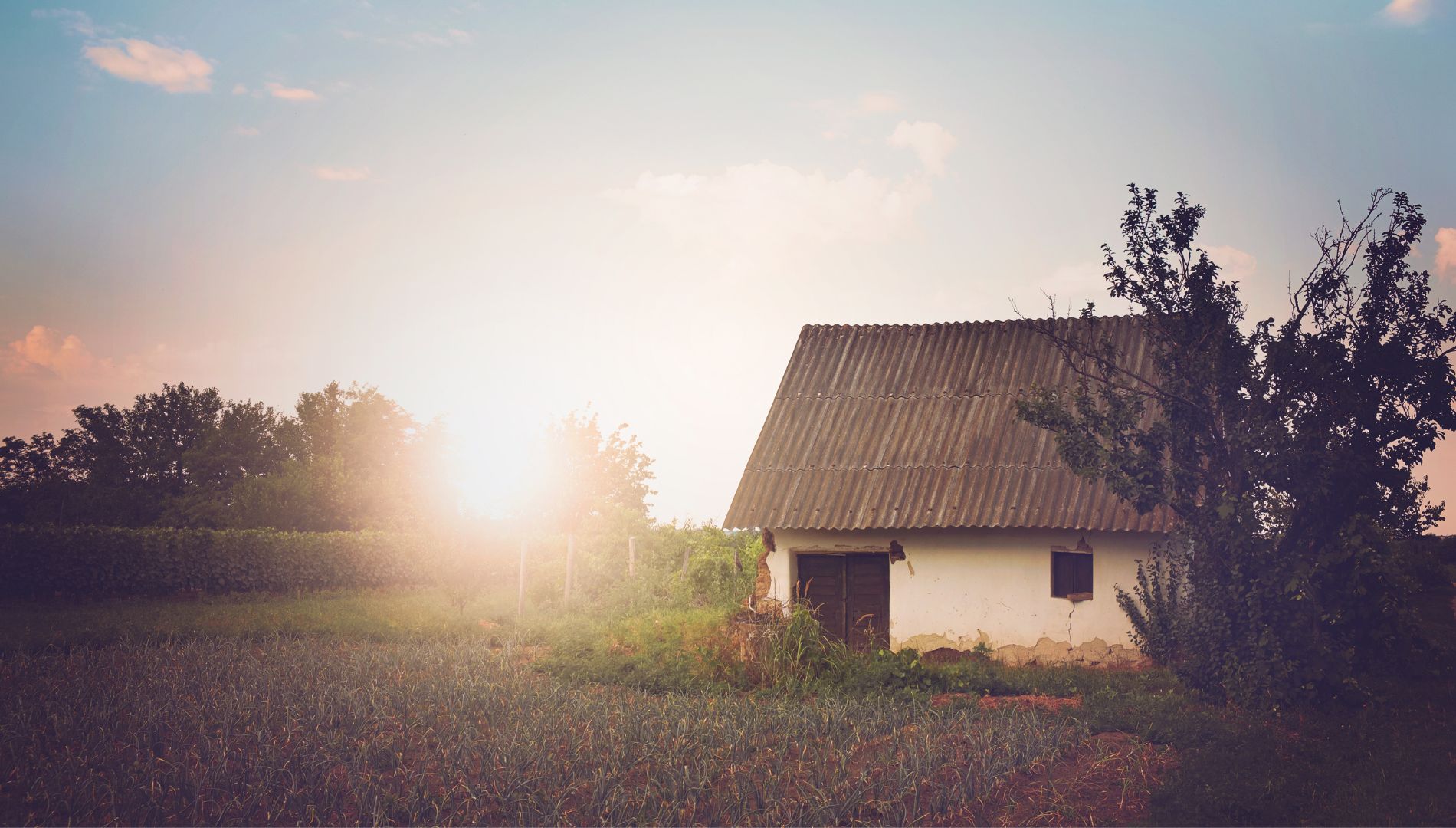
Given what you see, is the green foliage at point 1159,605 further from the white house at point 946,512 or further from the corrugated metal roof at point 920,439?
the corrugated metal roof at point 920,439

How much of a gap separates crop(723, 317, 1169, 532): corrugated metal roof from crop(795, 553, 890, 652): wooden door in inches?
39.7

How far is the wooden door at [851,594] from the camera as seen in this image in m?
15.8

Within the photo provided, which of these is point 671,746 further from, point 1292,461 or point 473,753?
point 1292,461

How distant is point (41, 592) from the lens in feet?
74.5

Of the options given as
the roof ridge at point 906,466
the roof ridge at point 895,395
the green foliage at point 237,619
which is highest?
the roof ridge at point 895,395

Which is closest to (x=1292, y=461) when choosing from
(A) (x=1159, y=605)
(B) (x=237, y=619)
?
(A) (x=1159, y=605)

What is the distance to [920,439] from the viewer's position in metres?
16.8

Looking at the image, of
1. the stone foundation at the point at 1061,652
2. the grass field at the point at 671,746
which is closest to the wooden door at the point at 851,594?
the stone foundation at the point at 1061,652

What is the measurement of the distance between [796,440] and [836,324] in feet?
11.4

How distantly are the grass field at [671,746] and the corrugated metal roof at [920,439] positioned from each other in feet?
8.62

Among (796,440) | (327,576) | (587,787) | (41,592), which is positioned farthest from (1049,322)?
(41,592)

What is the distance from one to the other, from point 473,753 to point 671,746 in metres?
1.87

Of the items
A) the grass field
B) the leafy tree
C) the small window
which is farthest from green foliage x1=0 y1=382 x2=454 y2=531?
the small window

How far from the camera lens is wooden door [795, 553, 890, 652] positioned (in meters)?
15.8
